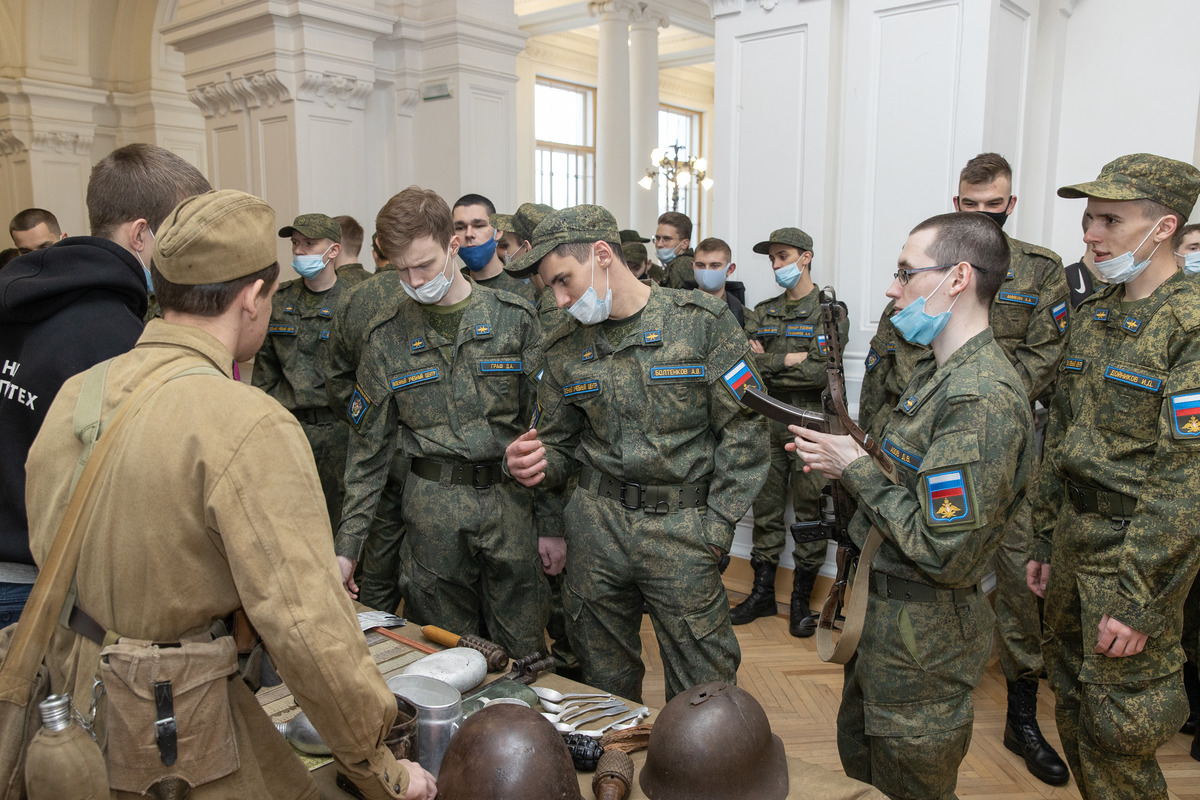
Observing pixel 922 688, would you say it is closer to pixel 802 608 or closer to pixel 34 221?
pixel 802 608

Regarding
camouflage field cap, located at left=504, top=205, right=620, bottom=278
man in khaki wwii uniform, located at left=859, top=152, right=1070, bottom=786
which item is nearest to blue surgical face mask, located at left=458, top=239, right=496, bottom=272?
camouflage field cap, located at left=504, top=205, right=620, bottom=278

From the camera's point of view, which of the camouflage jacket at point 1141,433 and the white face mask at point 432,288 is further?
the white face mask at point 432,288

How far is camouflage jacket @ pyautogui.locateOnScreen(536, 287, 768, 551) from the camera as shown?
8.07 ft

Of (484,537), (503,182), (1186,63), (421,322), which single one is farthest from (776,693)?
(503,182)

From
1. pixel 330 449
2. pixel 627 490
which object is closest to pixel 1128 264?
pixel 627 490

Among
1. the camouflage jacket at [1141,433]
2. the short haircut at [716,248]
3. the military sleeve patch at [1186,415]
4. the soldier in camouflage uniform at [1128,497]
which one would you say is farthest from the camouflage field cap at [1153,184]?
the short haircut at [716,248]

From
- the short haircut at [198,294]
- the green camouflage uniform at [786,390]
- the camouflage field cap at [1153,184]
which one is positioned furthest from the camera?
the green camouflage uniform at [786,390]

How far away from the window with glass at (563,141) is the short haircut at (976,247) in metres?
14.3

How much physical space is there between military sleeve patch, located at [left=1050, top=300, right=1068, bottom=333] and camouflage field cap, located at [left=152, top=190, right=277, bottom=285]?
3.27 meters

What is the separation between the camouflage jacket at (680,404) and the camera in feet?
8.07

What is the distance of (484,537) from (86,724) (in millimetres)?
1621

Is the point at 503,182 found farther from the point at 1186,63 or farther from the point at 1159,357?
the point at 1159,357

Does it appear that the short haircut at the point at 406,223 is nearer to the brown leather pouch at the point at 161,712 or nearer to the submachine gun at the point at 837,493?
the submachine gun at the point at 837,493

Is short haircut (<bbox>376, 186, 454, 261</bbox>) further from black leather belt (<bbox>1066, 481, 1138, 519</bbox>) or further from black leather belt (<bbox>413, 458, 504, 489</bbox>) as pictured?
black leather belt (<bbox>1066, 481, 1138, 519</bbox>)
